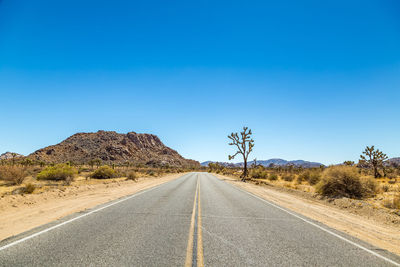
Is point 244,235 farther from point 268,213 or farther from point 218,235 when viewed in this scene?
point 268,213

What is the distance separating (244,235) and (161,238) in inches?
88.7

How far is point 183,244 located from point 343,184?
14.6 metres

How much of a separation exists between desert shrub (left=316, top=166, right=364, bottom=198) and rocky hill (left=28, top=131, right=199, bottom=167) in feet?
287

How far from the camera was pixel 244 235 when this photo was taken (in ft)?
19.6

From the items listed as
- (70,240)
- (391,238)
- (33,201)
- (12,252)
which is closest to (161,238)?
(70,240)

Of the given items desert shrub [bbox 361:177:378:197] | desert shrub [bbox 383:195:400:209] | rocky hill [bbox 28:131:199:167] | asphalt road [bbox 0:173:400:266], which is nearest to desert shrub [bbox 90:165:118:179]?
asphalt road [bbox 0:173:400:266]

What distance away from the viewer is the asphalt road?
13.6 ft

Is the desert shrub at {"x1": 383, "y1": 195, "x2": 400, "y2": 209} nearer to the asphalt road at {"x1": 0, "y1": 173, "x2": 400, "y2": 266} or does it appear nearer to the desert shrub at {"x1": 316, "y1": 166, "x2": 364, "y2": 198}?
the desert shrub at {"x1": 316, "y1": 166, "x2": 364, "y2": 198}

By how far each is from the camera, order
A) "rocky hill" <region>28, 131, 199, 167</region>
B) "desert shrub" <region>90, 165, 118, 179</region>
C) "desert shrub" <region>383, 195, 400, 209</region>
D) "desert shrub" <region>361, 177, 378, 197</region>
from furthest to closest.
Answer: "rocky hill" <region>28, 131, 199, 167</region> → "desert shrub" <region>90, 165, 118, 179</region> → "desert shrub" <region>361, 177, 378, 197</region> → "desert shrub" <region>383, 195, 400, 209</region>

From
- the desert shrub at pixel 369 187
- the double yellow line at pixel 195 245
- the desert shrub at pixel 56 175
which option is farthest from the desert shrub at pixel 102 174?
the desert shrub at pixel 369 187

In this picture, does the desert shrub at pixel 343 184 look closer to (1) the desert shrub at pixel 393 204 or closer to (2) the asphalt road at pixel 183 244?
(1) the desert shrub at pixel 393 204

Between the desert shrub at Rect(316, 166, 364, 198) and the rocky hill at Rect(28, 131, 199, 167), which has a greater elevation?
the rocky hill at Rect(28, 131, 199, 167)

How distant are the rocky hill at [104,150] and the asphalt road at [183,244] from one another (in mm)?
89250

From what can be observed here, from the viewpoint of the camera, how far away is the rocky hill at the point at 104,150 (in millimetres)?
90400
